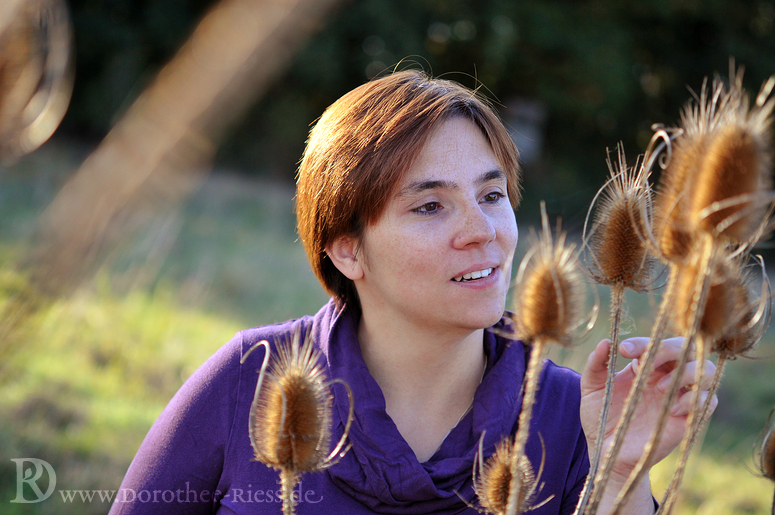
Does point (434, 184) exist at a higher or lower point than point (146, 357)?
higher

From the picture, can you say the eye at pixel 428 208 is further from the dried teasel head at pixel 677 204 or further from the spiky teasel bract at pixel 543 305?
the dried teasel head at pixel 677 204

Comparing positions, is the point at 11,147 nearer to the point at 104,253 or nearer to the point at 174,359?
the point at 104,253

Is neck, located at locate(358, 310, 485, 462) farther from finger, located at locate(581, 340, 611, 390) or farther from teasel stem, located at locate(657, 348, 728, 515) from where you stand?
teasel stem, located at locate(657, 348, 728, 515)

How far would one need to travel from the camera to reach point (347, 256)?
207cm

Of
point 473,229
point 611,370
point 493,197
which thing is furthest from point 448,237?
point 611,370

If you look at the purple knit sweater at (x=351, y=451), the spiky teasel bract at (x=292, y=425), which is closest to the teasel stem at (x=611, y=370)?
the spiky teasel bract at (x=292, y=425)

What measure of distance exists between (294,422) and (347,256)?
4.25ft

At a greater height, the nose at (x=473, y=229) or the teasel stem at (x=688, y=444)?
the nose at (x=473, y=229)

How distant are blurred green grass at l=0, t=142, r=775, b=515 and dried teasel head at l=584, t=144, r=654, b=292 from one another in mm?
532

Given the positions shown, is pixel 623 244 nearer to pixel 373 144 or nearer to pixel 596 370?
Answer: pixel 596 370

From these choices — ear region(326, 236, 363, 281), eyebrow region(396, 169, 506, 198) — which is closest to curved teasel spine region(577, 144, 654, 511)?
eyebrow region(396, 169, 506, 198)

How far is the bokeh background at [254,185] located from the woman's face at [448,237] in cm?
28

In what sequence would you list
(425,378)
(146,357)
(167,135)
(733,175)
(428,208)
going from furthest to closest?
(146,357)
(425,378)
(428,208)
(733,175)
(167,135)

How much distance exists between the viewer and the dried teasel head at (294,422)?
79 cm
